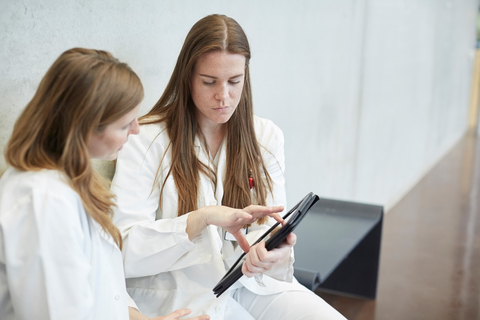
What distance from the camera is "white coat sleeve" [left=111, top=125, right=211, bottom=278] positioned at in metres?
1.66

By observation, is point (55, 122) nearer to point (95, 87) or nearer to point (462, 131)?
point (95, 87)

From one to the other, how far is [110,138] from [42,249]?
11.8 inches

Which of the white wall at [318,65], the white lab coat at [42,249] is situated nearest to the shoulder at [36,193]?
the white lab coat at [42,249]

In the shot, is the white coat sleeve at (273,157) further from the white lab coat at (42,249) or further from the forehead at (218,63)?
the white lab coat at (42,249)

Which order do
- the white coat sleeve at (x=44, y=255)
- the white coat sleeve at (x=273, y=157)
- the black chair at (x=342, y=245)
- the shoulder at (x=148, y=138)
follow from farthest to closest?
the black chair at (x=342, y=245)
the white coat sleeve at (x=273, y=157)
the shoulder at (x=148, y=138)
the white coat sleeve at (x=44, y=255)

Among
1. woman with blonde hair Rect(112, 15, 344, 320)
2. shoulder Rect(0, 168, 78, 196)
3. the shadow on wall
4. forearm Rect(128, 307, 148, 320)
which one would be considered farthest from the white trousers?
shoulder Rect(0, 168, 78, 196)

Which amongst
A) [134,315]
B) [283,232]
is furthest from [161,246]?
[283,232]

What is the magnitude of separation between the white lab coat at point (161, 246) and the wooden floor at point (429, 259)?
5.39 ft

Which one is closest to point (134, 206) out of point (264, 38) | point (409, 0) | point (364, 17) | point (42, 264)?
point (42, 264)

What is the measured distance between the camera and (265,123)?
6.96ft

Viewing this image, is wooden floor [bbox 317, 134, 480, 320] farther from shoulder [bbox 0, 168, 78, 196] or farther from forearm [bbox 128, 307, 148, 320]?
shoulder [bbox 0, 168, 78, 196]

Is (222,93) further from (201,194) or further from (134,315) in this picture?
(134,315)

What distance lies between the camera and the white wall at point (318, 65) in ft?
5.18

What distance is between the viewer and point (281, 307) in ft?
6.02
